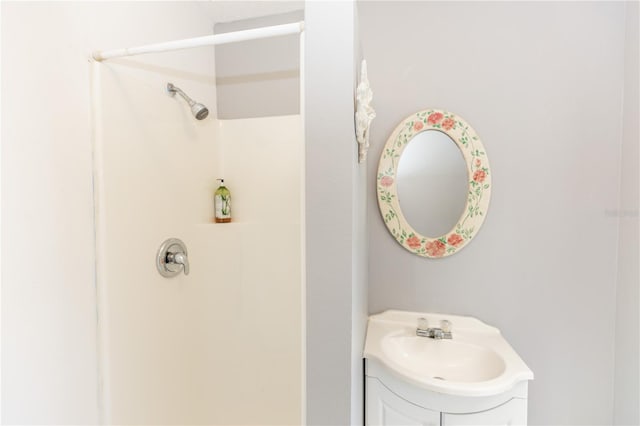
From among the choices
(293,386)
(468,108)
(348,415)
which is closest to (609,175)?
(468,108)

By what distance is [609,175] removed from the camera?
50.3 inches

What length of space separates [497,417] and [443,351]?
0.29m

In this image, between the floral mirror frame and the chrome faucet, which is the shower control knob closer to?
the floral mirror frame

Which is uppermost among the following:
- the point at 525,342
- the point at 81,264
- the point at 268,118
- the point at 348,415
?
the point at 268,118

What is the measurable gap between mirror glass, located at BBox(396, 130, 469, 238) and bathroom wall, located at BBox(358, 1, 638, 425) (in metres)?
0.14

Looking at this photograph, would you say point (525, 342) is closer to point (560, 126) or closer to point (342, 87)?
point (560, 126)

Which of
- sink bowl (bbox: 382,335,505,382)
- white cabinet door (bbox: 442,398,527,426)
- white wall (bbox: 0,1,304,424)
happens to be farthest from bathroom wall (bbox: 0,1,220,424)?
white cabinet door (bbox: 442,398,527,426)

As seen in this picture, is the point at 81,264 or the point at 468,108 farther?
the point at 468,108

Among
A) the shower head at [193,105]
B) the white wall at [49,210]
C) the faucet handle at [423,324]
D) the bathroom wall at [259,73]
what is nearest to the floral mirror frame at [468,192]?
the faucet handle at [423,324]

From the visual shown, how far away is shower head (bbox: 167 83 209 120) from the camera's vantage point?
1.24 meters

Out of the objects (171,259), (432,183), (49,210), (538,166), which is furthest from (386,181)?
(49,210)

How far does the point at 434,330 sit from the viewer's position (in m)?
1.30

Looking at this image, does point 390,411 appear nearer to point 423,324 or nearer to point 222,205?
point 423,324

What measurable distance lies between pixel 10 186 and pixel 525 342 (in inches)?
77.2
